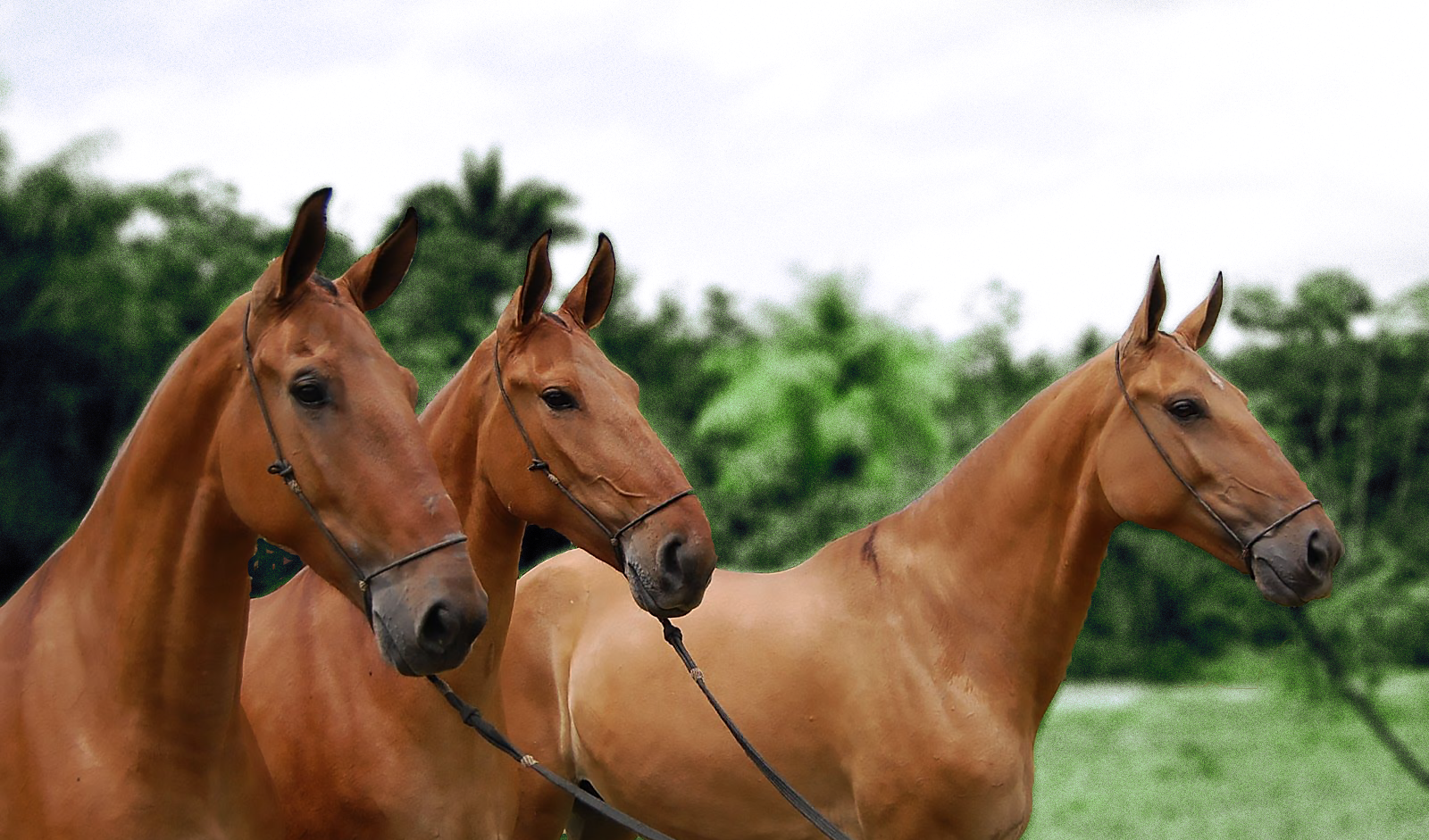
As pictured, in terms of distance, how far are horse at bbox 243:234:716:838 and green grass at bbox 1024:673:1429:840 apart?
8.68 m

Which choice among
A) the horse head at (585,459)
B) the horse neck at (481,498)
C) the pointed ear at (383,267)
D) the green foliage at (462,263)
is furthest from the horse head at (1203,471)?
the green foliage at (462,263)

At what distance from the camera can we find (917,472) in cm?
1823

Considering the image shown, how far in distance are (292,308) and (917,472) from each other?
53.3 feet

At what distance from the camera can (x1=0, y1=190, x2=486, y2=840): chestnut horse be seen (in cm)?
239

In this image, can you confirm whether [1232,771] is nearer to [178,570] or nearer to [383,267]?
[383,267]

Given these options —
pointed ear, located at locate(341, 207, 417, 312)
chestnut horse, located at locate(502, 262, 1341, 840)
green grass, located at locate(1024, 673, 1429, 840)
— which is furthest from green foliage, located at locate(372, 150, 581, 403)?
Result: green grass, located at locate(1024, 673, 1429, 840)

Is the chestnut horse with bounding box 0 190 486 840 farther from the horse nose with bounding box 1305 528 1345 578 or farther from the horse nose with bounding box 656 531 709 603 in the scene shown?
the horse nose with bounding box 1305 528 1345 578

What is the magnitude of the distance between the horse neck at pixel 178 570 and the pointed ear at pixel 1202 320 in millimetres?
3167

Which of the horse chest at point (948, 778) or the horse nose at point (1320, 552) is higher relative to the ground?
the horse nose at point (1320, 552)

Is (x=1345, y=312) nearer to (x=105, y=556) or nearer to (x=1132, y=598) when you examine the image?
(x=1132, y=598)

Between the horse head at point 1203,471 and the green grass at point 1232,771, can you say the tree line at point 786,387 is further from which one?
the horse head at point 1203,471

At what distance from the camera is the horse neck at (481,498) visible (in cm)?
325

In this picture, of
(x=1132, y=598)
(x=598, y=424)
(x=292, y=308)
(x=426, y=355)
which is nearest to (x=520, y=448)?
(x=598, y=424)

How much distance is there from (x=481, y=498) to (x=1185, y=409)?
2198 mm
